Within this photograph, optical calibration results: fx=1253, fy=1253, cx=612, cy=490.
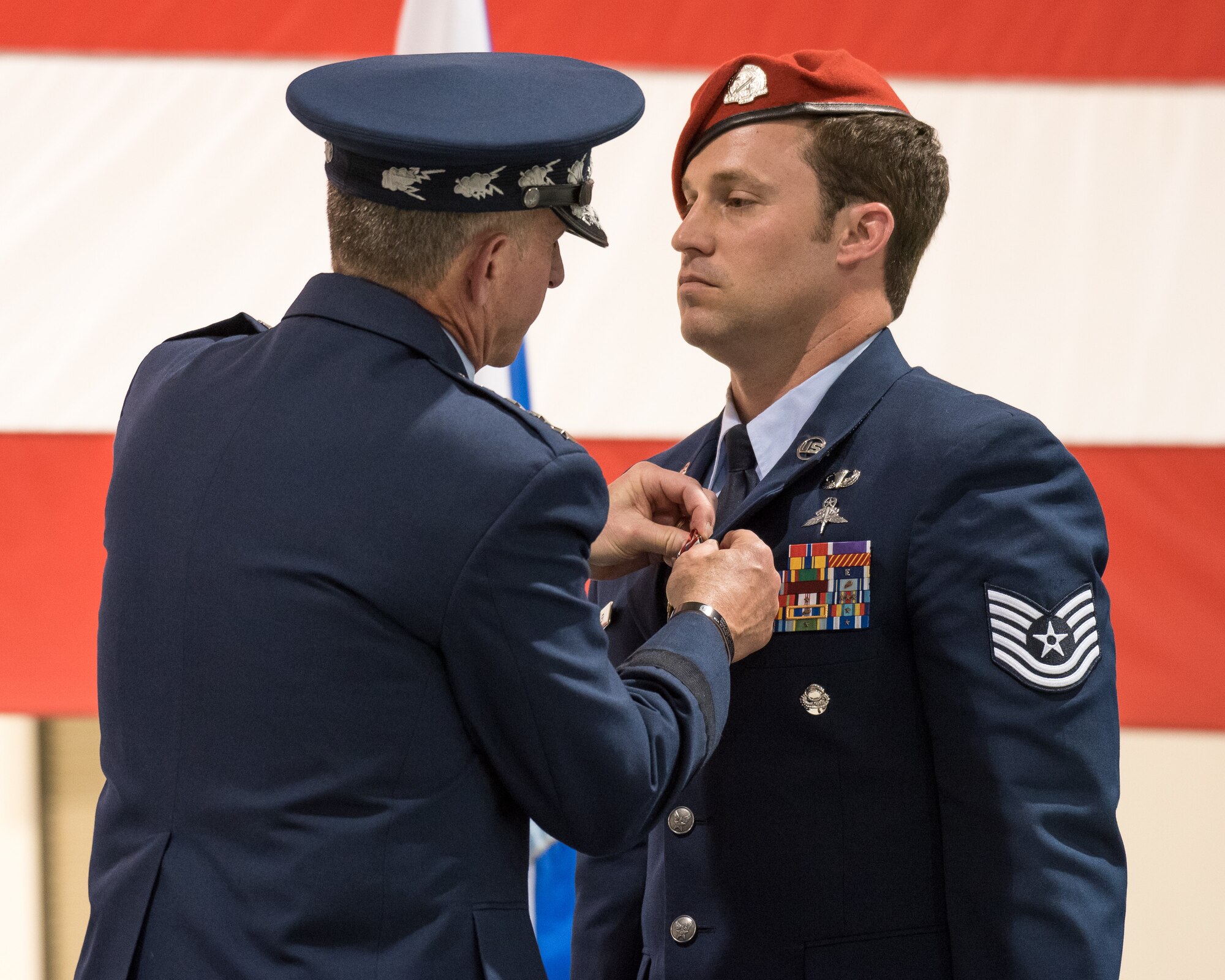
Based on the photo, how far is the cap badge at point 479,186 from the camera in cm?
91

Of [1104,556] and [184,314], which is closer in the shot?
[1104,556]

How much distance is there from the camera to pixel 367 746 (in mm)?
859

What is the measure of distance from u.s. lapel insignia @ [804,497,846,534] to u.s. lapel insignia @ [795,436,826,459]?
0.15 ft

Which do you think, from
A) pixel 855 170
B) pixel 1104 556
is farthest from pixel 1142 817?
pixel 855 170

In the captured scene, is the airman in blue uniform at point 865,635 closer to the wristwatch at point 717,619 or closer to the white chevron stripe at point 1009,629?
the white chevron stripe at point 1009,629

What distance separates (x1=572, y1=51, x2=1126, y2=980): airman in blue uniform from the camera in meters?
1.06

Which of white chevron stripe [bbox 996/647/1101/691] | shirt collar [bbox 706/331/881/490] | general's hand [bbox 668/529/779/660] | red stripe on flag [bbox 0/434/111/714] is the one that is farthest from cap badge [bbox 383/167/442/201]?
red stripe on flag [bbox 0/434/111/714]

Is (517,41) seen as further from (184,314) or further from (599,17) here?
(184,314)

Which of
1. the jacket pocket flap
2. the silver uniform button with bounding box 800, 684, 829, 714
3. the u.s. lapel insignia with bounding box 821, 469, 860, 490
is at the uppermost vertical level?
the u.s. lapel insignia with bounding box 821, 469, 860, 490

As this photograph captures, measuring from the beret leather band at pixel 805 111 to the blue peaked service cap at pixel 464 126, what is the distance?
12.6 inches

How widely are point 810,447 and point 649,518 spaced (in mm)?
179

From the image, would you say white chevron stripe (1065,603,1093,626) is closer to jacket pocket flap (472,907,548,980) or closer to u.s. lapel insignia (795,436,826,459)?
u.s. lapel insignia (795,436,826,459)

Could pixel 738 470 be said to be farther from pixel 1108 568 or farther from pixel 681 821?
pixel 1108 568

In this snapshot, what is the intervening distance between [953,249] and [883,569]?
1083 millimetres
